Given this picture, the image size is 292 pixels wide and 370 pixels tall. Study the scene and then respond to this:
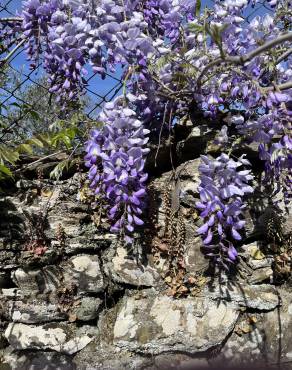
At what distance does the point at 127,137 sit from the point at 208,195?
1.66ft

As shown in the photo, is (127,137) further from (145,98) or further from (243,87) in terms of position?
(243,87)

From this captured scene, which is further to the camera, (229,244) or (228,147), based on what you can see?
(228,147)

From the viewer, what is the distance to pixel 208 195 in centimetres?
253

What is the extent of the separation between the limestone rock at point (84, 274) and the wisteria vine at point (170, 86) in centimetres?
28

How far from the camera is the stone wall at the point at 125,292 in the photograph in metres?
2.59

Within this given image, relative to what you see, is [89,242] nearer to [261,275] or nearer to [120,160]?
[120,160]

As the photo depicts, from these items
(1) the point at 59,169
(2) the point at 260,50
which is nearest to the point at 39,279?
(1) the point at 59,169

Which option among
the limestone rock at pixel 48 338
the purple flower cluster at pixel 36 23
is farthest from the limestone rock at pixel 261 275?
the purple flower cluster at pixel 36 23

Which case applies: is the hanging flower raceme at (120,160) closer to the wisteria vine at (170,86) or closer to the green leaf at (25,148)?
the wisteria vine at (170,86)

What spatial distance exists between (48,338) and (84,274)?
381 millimetres

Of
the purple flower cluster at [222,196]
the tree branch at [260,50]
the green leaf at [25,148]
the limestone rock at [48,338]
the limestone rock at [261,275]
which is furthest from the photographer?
the green leaf at [25,148]

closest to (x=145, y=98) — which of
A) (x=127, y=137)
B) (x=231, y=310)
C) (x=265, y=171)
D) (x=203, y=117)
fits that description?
(x=127, y=137)

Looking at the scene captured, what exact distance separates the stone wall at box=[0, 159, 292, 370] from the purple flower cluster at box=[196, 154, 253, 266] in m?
0.25

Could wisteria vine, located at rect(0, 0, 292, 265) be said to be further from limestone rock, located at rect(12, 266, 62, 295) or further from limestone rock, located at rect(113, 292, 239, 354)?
limestone rock, located at rect(12, 266, 62, 295)
